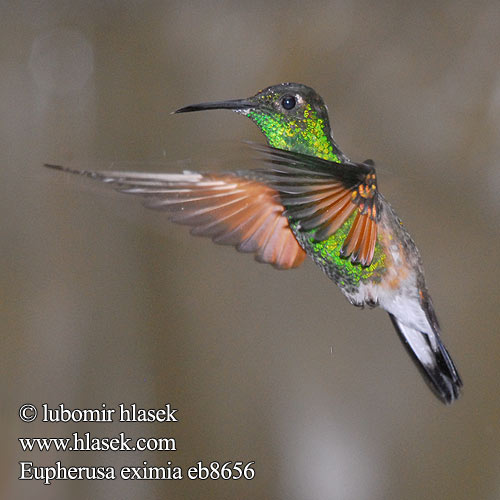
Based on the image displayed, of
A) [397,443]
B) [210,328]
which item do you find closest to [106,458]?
[210,328]

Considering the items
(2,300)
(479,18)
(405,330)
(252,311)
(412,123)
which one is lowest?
(405,330)

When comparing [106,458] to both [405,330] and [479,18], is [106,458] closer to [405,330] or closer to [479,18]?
[405,330]

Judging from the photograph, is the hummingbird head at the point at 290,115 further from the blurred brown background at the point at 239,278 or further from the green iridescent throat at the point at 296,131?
the blurred brown background at the point at 239,278

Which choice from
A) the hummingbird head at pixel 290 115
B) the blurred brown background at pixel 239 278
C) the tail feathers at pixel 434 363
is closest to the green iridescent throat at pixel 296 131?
the hummingbird head at pixel 290 115

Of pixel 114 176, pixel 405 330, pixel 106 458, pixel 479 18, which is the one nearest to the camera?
pixel 114 176

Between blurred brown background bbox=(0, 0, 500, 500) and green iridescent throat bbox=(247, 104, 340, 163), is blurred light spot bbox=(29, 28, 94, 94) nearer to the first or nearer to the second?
blurred brown background bbox=(0, 0, 500, 500)

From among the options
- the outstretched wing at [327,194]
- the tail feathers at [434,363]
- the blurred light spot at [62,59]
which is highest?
the blurred light spot at [62,59]
